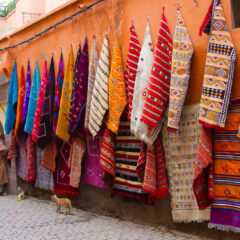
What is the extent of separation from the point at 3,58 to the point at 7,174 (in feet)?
7.63

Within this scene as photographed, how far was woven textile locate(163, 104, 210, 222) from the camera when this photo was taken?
10.9 feet

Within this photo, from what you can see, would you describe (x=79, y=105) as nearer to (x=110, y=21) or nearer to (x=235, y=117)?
(x=110, y=21)

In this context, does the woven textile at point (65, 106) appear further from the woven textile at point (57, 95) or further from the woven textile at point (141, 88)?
the woven textile at point (141, 88)

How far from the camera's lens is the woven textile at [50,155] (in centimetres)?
526

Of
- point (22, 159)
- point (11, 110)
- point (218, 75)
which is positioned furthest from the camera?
point (22, 159)

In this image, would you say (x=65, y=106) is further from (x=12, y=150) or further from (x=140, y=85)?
(x=12, y=150)

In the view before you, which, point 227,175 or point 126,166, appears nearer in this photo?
point 227,175

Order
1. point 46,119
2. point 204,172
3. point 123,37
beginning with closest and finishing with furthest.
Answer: point 204,172 → point 123,37 → point 46,119

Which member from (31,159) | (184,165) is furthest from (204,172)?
(31,159)

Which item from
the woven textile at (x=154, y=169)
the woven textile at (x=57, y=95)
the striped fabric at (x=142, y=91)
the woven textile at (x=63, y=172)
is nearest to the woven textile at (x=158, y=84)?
the striped fabric at (x=142, y=91)

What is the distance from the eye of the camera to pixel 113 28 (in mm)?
4398

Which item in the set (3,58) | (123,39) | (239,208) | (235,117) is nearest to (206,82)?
(235,117)

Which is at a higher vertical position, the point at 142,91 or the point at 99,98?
the point at 142,91

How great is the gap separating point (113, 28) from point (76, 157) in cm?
172
